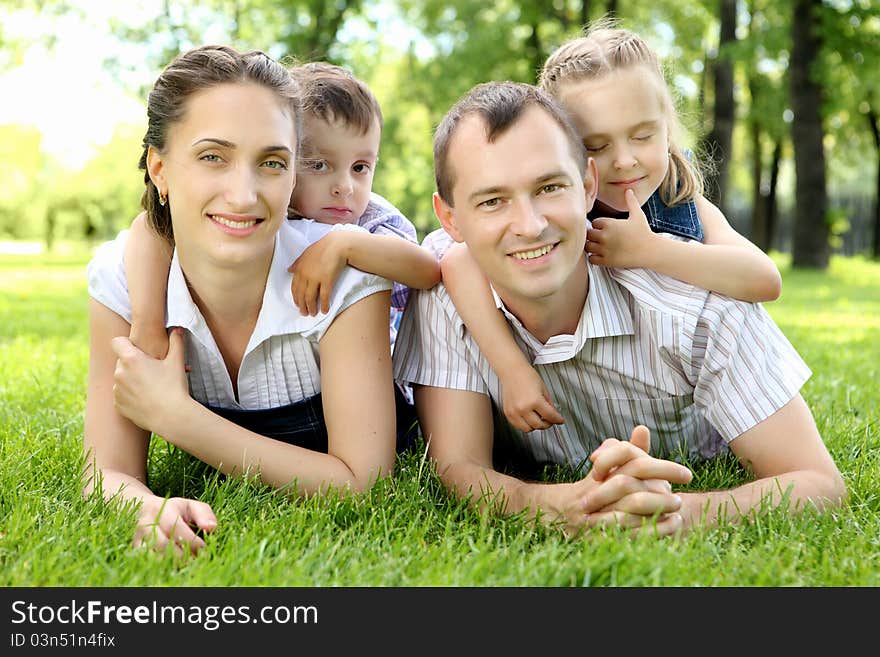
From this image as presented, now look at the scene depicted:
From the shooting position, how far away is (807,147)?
1625cm

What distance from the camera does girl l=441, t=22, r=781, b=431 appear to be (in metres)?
2.90

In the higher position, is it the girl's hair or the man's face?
the girl's hair

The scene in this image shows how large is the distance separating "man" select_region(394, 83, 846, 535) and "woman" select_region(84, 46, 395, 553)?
10.5 inches

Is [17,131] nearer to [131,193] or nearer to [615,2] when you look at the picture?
[131,193]

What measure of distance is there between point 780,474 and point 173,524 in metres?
1.82

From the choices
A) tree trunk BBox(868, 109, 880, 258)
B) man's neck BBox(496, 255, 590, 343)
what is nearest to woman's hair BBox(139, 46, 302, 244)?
man's neck BBox(496, 255, 590, 343)

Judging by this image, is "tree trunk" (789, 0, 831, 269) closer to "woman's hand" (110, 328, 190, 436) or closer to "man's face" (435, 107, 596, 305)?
"man's face" (435, 107, 596, 305)

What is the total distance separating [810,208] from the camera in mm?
16391

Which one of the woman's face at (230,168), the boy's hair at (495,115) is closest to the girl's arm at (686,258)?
the boy's hair at (495,115)

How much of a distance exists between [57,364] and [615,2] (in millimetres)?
17699

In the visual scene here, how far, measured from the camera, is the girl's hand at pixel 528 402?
2.92 m

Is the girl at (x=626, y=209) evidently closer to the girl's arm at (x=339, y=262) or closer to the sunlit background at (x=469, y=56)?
the girl's arm at (x=339, y=262)

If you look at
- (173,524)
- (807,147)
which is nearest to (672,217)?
(173,524)

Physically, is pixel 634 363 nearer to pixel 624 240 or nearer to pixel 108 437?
pixel 624 240
